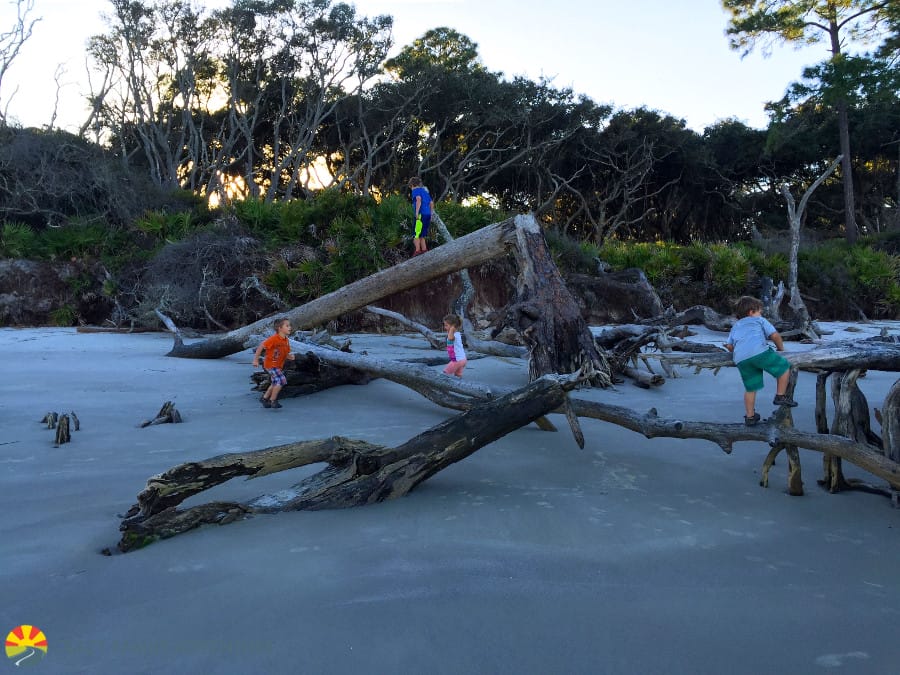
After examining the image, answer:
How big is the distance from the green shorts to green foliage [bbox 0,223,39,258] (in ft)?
53.5

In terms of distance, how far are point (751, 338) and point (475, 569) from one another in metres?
2.99

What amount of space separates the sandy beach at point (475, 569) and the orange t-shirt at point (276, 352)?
1.58 meters

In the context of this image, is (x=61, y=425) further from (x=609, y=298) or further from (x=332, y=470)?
(x=609, y=298)

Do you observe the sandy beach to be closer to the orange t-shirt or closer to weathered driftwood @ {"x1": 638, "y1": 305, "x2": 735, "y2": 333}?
the orange t-shirt

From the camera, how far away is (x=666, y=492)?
13.4 ft

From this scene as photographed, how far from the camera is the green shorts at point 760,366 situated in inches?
185

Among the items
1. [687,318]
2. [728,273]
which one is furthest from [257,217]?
[728,273]

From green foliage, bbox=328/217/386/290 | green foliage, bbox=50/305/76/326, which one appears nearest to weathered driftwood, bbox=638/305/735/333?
green foliage, bbox=328/217/386/290

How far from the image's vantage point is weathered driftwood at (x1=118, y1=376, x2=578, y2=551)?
3.11 m

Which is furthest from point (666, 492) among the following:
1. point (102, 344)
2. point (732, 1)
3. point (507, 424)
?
point (732, 1)

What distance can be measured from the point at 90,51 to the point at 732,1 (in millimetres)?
25626

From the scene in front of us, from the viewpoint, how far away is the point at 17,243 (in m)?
15.7

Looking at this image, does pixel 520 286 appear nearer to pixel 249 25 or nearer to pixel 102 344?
pixel 102 344

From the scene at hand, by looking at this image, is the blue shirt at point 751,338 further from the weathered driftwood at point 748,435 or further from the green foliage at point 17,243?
the green foliage at point 17,243
